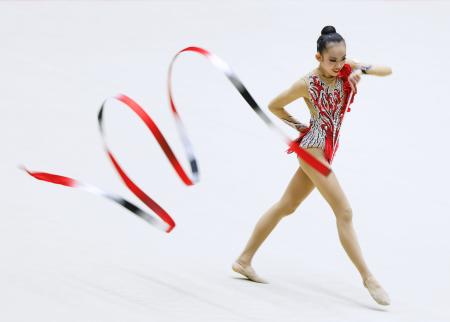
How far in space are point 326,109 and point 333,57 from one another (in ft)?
1.11

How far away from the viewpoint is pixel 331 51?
5.75 meters

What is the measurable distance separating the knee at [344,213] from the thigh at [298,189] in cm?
33

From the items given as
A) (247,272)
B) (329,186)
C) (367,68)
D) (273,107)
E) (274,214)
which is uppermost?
(367,68)

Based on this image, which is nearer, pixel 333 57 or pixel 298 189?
pixel 333 57

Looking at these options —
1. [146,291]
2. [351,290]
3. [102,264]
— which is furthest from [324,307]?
[102,264]

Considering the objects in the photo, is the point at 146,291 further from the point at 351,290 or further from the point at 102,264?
the point at 351,290

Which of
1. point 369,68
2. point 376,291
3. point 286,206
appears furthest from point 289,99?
point 376,291

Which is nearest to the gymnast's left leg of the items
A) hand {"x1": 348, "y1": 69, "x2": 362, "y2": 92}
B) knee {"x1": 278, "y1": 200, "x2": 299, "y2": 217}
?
knee {"x1": 278, "y1": 200, "x2": 299, "y2": 217}

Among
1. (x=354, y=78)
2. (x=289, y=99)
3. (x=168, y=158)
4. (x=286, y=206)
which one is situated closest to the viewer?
(x=168, y=158)

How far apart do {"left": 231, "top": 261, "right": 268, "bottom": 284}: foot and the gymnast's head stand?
140 cm

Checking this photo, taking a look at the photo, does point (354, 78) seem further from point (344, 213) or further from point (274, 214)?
point (274, 214)

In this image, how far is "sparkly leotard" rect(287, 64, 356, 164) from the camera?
589 centimetres

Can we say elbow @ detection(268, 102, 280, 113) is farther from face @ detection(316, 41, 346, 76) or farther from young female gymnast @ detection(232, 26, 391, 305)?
face @ detection(316, 41, 346, 76)

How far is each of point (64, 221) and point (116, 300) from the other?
62.8 inches
